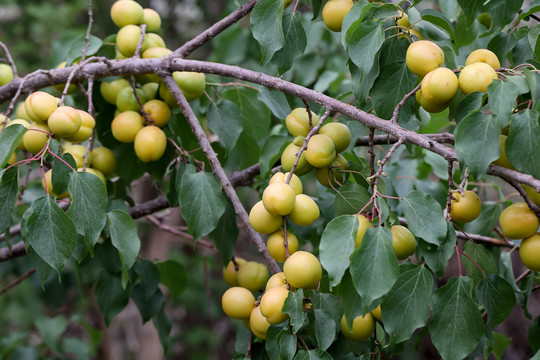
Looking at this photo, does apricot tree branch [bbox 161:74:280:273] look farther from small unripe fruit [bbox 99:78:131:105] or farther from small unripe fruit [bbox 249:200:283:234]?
small unripe fruit [bbox 99:78:131:105]

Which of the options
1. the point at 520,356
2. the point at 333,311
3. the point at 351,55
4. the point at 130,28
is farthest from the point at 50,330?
the point at 520,356

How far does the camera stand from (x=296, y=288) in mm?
782

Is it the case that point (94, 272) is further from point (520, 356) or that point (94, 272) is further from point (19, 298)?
point (520, 356)

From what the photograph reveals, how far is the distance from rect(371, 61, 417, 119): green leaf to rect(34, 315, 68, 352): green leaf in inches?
61.4

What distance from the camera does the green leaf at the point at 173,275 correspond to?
1.45m

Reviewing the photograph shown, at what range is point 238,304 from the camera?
0.96 m

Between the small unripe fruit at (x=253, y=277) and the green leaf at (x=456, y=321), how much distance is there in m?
0.38

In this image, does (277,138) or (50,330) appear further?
(50,330)

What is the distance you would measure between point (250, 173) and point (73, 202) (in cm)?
55

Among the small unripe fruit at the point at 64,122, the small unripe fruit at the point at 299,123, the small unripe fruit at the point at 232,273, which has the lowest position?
the small unripe fruit at the point at 232,273

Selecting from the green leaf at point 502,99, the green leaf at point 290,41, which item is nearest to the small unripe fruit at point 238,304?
the green leaf at point 290,41

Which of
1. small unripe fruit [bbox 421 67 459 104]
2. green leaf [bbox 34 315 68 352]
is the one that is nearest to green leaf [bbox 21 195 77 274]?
small unripe fruit [bbox 421 67 459 104]

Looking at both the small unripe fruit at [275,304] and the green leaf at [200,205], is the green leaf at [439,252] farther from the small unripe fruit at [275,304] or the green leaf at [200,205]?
the green leaf at [200,205]

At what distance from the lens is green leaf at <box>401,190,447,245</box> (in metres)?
0.73
